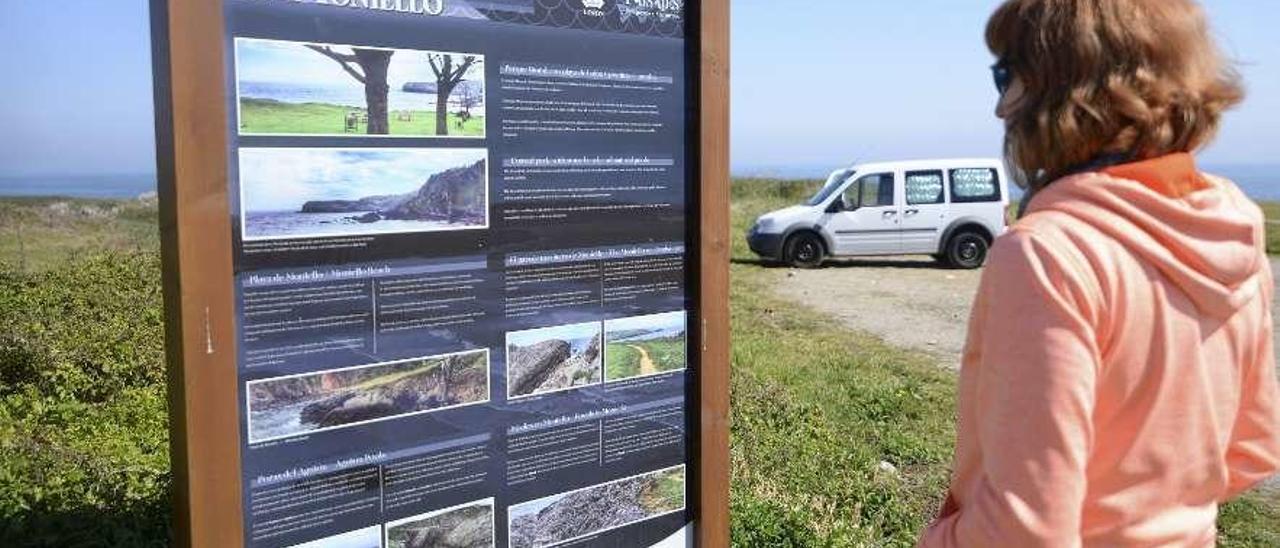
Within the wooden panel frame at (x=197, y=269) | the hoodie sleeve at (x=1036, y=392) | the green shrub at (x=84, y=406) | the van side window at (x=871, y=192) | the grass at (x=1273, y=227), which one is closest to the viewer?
the hoodie sleeve at (x=1036, y=392)

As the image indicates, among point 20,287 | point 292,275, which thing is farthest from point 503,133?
point 20,287

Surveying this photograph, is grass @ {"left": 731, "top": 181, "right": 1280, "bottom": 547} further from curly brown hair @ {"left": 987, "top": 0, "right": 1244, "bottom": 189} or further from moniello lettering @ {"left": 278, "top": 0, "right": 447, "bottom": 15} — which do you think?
curly brown hair @ {"left": 987, "top": 0, "right": 1244, "bottom": 189}

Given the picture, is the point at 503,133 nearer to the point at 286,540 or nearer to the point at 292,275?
the point at 292,275

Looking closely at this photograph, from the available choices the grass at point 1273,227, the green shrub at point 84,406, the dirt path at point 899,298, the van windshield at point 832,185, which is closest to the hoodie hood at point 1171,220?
the green shrub at point 84,406

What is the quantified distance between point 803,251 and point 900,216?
5.28 ft

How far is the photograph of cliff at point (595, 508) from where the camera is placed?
9.00ft

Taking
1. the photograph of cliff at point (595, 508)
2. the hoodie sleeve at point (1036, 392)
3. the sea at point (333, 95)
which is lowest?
the photograph of cliff at point (595, 508)

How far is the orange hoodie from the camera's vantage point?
4.89 feet

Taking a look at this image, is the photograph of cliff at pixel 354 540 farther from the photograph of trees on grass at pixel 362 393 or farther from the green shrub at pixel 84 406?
the green shrub at pixel 84 406

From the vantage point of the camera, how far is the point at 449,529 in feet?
8.53

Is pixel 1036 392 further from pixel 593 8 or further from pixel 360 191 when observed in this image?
pixel 593 8

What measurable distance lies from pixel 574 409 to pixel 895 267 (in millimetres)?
15661

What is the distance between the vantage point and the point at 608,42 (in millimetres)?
2766

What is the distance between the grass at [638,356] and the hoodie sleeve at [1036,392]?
1387 mm
